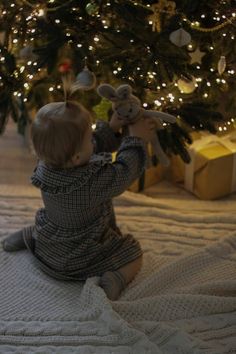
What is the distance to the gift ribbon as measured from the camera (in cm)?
196

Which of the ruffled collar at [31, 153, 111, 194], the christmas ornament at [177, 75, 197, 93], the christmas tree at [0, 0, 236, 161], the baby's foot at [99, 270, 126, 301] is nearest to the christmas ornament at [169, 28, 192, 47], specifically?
the christmas tree at [0, 0, 236, 161]

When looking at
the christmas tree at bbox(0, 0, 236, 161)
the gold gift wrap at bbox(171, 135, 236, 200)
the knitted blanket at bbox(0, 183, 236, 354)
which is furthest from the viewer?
the gold gift wrap at bbox(171, 135, 236, 200)

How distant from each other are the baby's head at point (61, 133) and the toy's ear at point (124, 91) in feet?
0.46

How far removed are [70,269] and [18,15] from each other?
0.79 m

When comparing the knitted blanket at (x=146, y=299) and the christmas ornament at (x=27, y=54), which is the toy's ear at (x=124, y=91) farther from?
the knitted blanket at (x=146, y=299)

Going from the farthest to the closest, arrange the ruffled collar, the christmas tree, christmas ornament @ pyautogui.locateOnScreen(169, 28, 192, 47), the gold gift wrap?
the gold gift wrap → the christmas tree → christmas ornament @ pyautogui.locateOnScreen(169, 28, 192, 47) → the ruffled collar

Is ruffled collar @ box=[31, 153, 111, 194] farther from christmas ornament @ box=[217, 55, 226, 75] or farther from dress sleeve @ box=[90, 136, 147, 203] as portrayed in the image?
christmas ornament @ box=[217, 55, 226, 75]

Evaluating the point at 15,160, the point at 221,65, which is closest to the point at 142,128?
the point at 221,65

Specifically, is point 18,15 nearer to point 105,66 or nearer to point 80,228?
point 105,66

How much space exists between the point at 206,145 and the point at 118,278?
686 mm

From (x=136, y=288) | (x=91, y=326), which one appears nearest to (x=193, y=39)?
(x=136, y=288)

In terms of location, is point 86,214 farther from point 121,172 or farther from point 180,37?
point 180,37

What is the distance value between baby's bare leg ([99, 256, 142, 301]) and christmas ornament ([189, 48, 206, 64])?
637 mm

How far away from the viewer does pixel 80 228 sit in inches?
58.7
